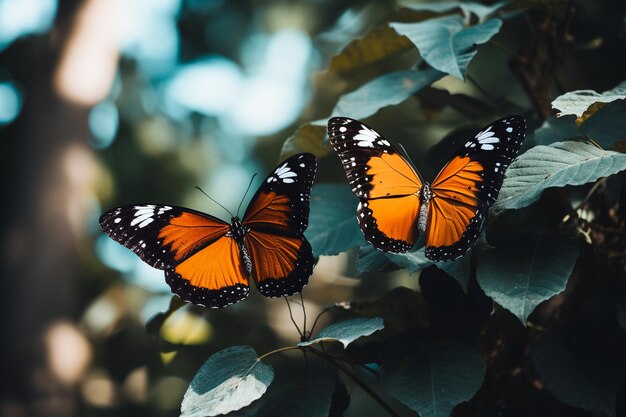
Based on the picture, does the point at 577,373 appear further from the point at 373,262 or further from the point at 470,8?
the point at 470,8

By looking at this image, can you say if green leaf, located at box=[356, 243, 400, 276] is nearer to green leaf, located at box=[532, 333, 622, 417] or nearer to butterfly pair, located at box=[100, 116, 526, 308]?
butterfly pair, located at box=[100, 116, 526, 308]

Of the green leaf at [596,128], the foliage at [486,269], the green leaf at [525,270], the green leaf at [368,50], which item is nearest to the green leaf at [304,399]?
the foliage at [486,269]

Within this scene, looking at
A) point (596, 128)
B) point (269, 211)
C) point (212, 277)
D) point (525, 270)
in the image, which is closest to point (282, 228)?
point (269, 211)

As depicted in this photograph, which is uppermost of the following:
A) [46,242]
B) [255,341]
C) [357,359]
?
[357,359]

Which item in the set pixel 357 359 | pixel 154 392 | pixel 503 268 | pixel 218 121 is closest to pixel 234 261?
pixel 357 359

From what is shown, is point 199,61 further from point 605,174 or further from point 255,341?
point 605,174

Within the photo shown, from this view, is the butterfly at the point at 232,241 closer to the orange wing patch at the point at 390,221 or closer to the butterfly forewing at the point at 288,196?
the butterfly forewing at the point at 288,196

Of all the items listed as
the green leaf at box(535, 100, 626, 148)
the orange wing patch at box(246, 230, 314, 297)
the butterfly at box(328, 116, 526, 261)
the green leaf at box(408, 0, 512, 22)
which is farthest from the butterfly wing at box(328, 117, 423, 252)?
the green leaf at box(408, 0, 512, 22)
